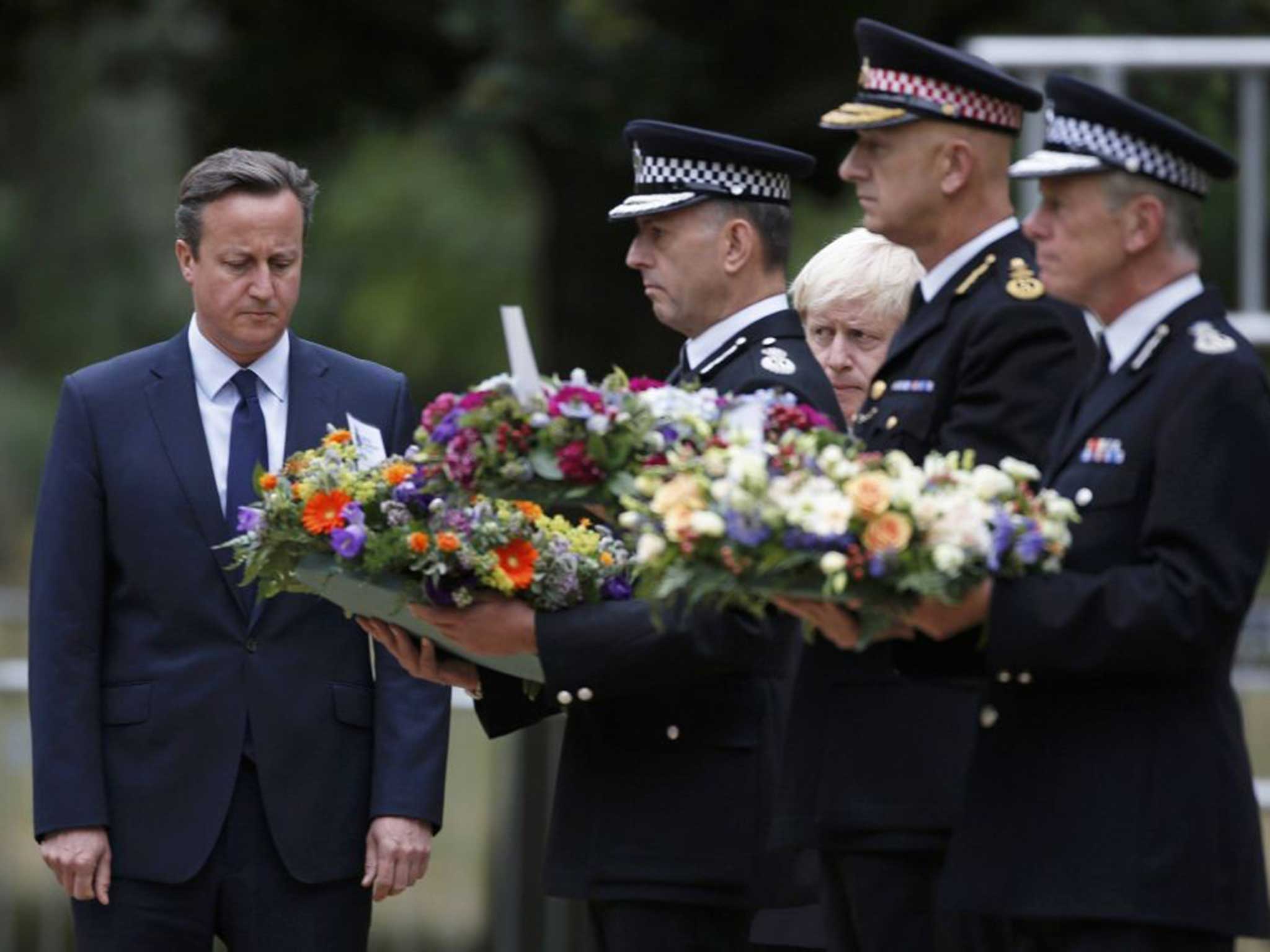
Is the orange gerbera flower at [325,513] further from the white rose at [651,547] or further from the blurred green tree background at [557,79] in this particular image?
the blurred green tree background at [557,79]

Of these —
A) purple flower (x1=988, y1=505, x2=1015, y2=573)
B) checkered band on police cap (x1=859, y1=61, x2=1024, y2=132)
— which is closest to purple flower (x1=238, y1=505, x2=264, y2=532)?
checkered band on police cap (x1=859, y1=61, x2=1024, y2=132)

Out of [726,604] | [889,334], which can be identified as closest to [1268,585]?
[889,334]

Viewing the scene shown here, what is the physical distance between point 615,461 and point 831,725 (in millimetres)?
631

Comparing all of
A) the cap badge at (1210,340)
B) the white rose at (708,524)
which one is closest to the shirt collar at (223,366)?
the white rose at (708,524)

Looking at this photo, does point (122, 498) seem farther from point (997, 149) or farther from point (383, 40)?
point (383, 40)

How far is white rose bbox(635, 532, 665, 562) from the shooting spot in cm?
398

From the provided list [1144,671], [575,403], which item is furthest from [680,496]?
[1144,671]

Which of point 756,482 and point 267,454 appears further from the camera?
point 267,454

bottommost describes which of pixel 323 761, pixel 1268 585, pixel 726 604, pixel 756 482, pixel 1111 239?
pixel 1268 585

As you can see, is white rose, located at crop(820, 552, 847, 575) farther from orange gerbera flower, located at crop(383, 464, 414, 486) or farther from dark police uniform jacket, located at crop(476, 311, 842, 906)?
→ orange gerbera flower, located at crop(383, 464, 414, 486)

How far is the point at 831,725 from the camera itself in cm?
454

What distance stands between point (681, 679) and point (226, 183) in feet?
4.63

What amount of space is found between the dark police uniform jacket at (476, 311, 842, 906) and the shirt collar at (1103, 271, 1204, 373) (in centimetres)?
79

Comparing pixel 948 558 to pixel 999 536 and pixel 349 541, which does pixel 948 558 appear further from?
pixel 349 541
